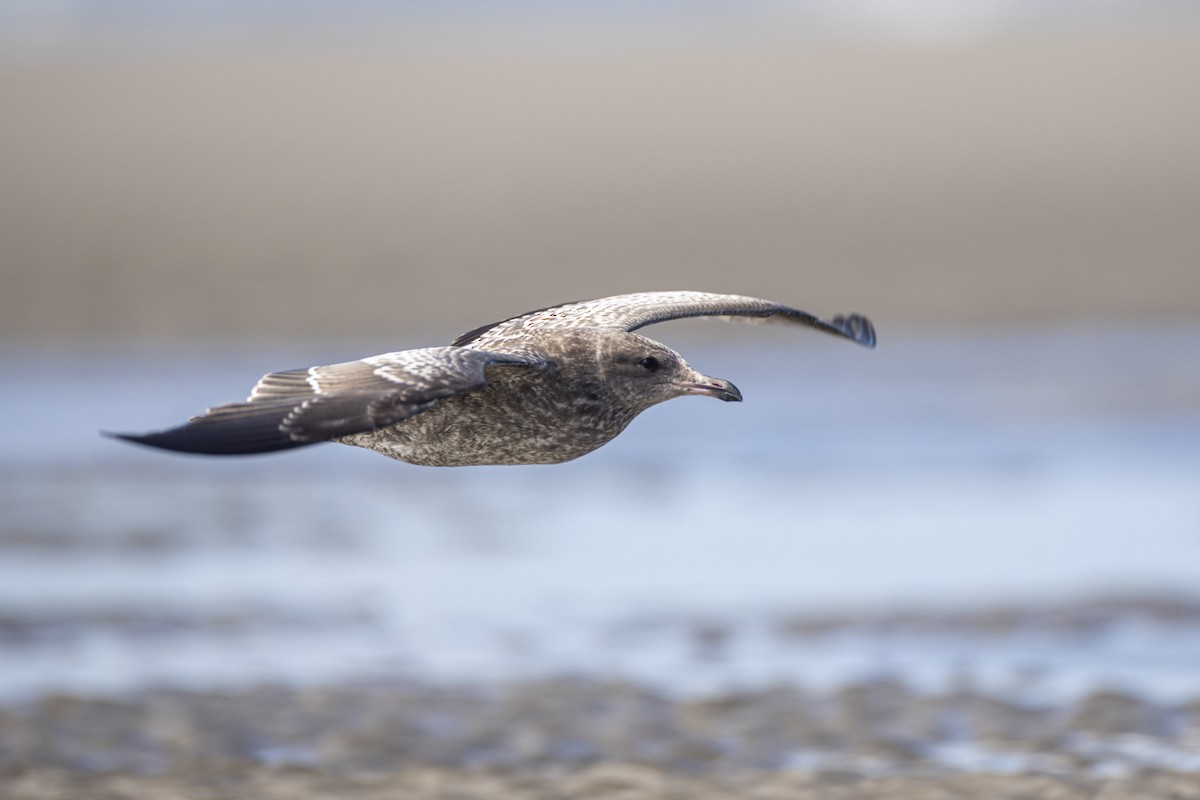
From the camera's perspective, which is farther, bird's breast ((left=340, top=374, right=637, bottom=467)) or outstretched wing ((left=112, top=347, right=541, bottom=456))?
bird's breast ((left=340, top=374, right=637, bottom=467))

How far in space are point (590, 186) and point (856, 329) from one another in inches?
724

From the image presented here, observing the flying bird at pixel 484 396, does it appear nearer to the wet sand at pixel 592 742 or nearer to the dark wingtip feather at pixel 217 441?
the dark wingtip feather at pixel 217 441

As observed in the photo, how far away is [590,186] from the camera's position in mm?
28344

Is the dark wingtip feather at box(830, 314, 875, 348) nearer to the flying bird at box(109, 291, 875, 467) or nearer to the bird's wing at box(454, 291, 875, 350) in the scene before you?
the bird's wing at box(454, 291, 875, 350)

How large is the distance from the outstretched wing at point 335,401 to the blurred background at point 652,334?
3.00 m

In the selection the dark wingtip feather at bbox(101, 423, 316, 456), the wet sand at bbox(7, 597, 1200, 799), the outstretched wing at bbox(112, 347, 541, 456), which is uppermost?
the outstretched wing at bbox(112, 347, 541, 456)

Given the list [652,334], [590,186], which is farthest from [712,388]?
[590,186]

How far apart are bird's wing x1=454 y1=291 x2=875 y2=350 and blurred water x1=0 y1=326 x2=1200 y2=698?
7.75 feet

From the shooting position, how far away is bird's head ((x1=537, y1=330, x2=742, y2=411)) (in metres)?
8.32

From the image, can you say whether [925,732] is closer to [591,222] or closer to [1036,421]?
[1036,421]

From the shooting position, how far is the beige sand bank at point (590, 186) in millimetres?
23609

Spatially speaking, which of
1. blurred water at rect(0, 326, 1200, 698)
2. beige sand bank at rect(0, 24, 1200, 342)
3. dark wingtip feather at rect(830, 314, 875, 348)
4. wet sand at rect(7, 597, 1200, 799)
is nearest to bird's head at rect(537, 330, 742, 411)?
dark wingtip feather at rect(830, 314, 875, 348)

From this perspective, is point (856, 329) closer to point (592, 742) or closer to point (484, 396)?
point (592, 742)

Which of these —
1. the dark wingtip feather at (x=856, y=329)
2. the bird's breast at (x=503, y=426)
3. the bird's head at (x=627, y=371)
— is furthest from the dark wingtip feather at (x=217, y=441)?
the dark wingtip feather at (x=856, y=329)
